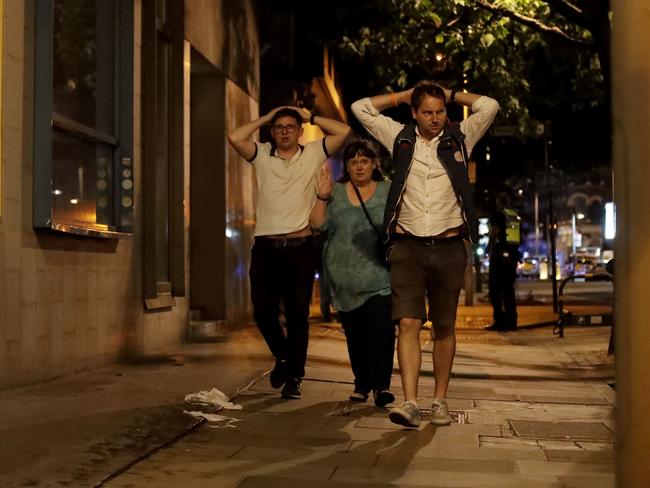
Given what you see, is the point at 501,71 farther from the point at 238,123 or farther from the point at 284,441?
the point at 284,441

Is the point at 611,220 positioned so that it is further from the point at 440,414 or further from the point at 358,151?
the point at 358,151

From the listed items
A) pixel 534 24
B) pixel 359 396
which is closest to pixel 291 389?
pixel 359 396

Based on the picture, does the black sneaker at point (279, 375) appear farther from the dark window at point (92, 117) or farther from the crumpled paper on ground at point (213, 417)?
the dark window at point (92, 117)

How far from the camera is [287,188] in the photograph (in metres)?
6.96

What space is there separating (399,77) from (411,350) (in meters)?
10.6

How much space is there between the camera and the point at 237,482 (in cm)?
470

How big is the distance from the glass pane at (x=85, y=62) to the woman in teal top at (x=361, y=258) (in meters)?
2.61

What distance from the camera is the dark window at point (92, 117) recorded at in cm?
832

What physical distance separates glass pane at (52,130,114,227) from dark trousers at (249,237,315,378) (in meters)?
1.87

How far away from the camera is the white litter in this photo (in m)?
6.65

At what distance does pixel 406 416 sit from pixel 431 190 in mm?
1305

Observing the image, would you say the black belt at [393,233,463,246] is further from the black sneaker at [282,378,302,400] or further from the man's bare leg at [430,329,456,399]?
the black sneaker at [282,378,302,400]

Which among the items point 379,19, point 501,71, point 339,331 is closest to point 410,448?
point 339,331

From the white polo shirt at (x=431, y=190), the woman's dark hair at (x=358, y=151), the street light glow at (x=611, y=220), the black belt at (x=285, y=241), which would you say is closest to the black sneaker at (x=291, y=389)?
the black belt at (x=285, y=241)
